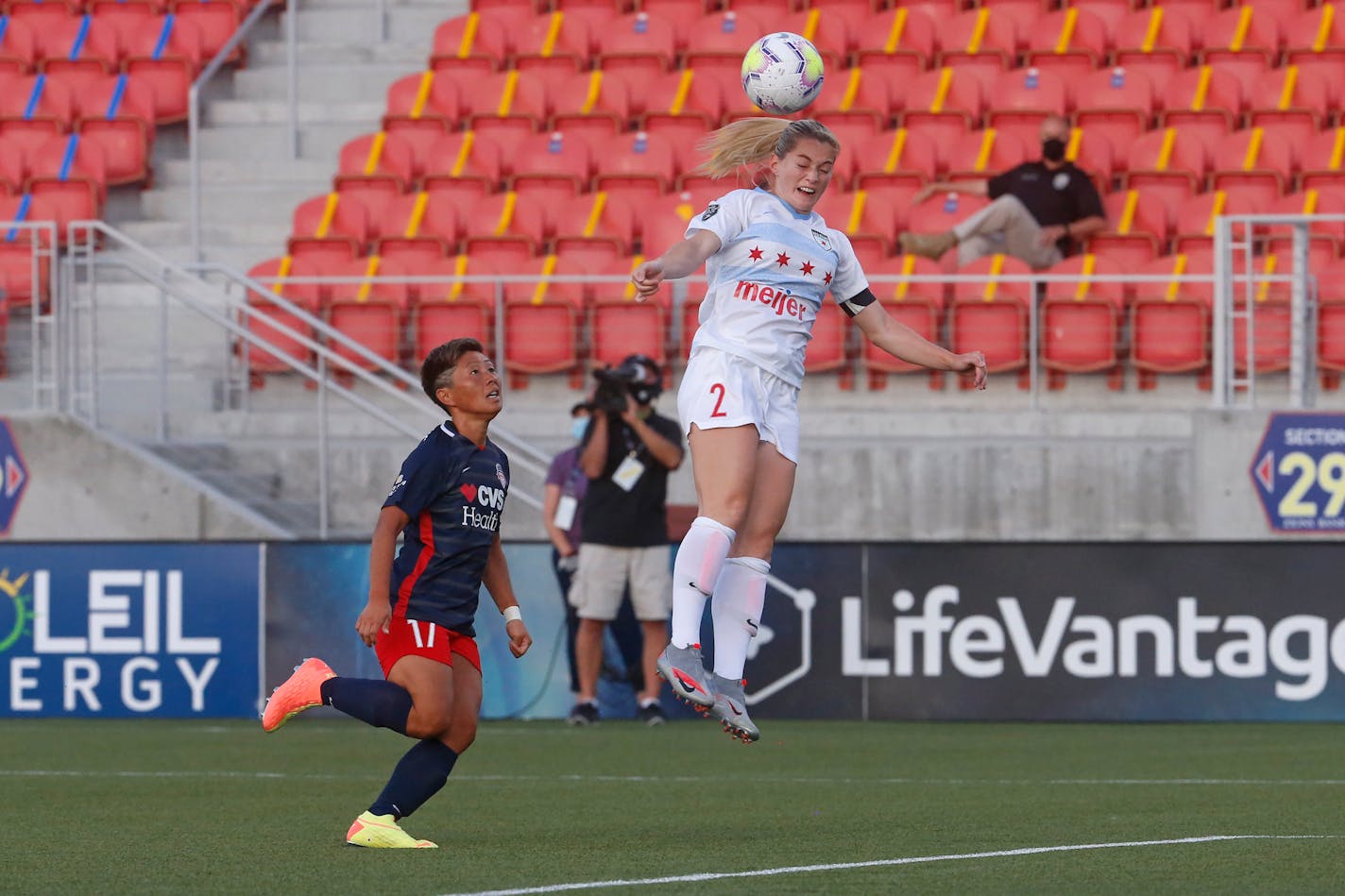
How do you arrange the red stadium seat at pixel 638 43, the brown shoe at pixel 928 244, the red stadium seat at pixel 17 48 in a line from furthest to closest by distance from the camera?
the red stadium seat at pixel 17 48 → the red stadium seat at pixel 638 43 → the brown shoe at pixel 928 244

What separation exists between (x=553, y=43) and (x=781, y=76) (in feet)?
39.7

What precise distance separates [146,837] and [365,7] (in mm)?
14221

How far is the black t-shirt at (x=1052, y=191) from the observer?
15.8 metres

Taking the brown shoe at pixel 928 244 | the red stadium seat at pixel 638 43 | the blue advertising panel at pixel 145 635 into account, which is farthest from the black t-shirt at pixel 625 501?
the red stadium seat at pixel 638 43

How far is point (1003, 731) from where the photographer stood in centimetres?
1201

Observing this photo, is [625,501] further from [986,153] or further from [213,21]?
[213,21]

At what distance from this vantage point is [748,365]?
7113 mm

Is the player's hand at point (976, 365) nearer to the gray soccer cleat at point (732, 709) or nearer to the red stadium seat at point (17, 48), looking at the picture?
the gray soccer cleat at point (732, 709)

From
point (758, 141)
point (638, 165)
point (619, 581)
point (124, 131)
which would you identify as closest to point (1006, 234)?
point (638, 165)

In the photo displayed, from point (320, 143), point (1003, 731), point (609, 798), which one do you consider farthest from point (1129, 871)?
point (320, 143)

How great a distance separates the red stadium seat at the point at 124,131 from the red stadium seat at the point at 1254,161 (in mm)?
8468

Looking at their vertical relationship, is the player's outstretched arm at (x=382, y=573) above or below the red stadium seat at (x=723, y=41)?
below

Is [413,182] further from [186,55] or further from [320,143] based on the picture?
[186,55]

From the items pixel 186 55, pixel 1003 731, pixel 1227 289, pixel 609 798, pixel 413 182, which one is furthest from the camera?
pixel 186 55
